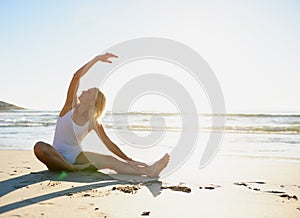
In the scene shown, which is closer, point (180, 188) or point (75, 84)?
point (180, 188)

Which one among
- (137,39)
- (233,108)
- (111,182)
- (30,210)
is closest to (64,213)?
(30,210)

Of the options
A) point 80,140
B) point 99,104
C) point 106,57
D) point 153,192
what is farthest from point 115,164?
point 106,57

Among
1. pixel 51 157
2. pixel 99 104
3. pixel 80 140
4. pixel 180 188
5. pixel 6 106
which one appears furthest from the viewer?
pixel 6 106

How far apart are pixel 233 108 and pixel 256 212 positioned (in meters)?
26.9

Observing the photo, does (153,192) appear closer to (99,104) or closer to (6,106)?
(99,104)

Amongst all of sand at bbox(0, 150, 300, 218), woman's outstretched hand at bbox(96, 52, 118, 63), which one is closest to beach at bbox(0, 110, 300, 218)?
sand at bbox(0, 150, 300, 218)

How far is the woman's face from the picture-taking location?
4.23 m

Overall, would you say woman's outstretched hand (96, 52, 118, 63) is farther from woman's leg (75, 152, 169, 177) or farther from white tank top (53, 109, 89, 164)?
woman's leg (75, 152, 169, 177)

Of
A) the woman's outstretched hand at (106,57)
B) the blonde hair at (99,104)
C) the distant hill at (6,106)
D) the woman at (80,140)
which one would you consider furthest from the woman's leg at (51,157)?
the distant hill at (6,106)

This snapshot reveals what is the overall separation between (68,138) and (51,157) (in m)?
0.38

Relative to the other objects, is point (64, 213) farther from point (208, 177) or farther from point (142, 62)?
point (142, 62)

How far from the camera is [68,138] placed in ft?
13.5

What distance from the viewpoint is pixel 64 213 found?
91.8 inches

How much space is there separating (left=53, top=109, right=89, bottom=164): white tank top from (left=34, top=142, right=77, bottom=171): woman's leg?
0.53ft
